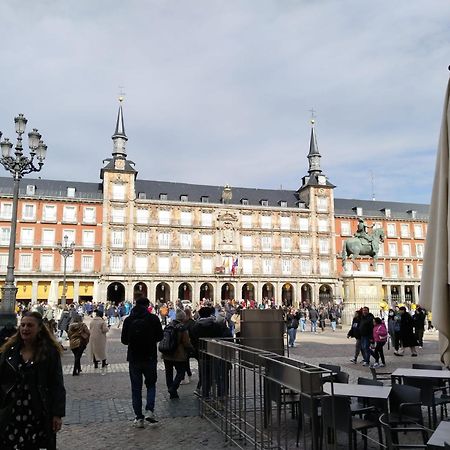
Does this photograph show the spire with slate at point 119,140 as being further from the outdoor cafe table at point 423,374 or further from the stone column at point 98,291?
the outdoor cafe table at point 423,374

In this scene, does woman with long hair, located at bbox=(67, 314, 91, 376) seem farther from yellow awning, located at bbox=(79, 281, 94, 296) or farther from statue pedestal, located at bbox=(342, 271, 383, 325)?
yellow awning, located at bbox=(79, 281, 94, 296)

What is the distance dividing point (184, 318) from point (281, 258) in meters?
46.1

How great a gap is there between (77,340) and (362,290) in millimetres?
16104

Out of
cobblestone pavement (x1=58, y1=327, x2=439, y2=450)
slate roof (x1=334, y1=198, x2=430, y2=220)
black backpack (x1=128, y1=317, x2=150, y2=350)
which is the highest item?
slate roof (x1=334, y1=198, x2=430, y2=220)

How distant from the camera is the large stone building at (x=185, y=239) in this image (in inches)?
1869

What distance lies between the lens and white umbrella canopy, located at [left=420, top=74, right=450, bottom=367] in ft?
9.68

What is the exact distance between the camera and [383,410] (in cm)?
479

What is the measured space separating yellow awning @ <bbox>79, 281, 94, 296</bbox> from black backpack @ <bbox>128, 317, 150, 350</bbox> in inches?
1716

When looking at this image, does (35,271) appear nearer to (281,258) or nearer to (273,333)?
(281,258)

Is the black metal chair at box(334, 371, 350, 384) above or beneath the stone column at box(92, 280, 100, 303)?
beneath

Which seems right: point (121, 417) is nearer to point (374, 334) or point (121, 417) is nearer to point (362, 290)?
point (374, 334)

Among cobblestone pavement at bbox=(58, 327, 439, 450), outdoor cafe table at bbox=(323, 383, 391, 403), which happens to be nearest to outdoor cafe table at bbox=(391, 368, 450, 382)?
outdoor cafe table at bbox=(323, 383, 391, 403)

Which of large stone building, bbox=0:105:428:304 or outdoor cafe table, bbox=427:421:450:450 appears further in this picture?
large stone building, bbox=0:105:428:304

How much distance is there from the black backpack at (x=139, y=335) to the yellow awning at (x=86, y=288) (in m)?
43.6
